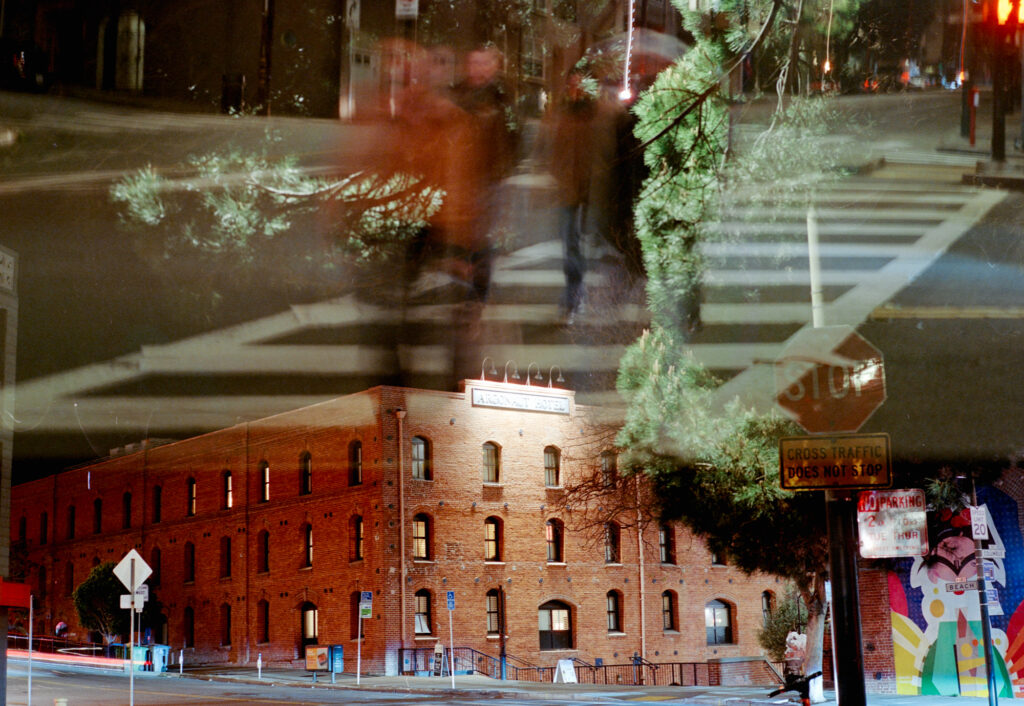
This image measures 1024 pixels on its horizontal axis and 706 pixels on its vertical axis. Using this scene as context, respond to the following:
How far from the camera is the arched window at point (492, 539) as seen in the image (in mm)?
32250

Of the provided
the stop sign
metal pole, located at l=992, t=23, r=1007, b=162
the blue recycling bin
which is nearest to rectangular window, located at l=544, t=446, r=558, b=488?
the blue recycling bin

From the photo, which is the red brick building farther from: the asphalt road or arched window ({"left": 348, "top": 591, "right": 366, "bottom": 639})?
the asphalt road

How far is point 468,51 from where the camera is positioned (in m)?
12.5

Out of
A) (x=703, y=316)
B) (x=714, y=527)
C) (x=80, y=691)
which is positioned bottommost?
(x=80, y=691)

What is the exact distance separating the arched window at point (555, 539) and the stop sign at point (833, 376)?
22064 millimetres

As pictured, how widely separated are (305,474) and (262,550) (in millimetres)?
3273

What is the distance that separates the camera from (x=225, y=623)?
35062mm

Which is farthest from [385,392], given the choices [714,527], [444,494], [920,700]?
[920,700]

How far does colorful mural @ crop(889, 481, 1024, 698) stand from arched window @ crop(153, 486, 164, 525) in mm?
27532

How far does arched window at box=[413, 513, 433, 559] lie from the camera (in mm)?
30688

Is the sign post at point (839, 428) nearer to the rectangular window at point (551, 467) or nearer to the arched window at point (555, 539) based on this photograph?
the rectangular window at point (551, 467)

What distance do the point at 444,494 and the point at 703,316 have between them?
17.6 meters

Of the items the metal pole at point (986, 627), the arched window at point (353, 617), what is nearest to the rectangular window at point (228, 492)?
the arched window at point (353, 617)

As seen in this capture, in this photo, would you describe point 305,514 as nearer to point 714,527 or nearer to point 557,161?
point 714,527
